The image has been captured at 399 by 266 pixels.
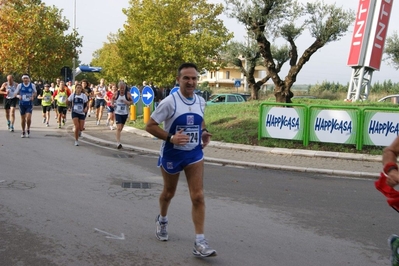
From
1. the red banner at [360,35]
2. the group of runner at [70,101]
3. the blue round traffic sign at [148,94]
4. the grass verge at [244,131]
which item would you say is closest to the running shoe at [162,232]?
the group of runner at [70,101]

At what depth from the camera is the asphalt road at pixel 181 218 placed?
17.1 ft

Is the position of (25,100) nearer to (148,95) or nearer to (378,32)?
(148,95)

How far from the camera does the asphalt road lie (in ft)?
17.1

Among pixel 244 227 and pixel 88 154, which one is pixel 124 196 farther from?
pixel 88 154

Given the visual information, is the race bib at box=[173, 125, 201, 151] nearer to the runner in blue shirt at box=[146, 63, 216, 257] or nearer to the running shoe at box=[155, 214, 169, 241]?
the runner in blue shirt at box=[146, 63, 216, 257]

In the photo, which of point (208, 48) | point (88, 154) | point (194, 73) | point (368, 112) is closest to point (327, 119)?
point (368, 112)

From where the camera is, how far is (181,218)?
6633 mm

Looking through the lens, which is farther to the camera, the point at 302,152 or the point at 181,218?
the point at 302,152

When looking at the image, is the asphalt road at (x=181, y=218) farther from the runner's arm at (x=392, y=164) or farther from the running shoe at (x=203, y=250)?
the runner's arm at (x=392, y=164)

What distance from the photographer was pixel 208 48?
33906mm

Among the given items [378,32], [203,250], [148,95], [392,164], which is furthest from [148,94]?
[392,164]

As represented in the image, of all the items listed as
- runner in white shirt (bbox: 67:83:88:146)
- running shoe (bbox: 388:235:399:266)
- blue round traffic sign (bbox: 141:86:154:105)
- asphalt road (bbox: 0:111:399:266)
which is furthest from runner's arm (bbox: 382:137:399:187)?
blue round traffic sign (bbox: 141:86:154:105)

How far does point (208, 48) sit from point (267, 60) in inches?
573

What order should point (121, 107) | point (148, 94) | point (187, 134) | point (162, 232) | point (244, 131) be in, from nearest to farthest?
point (187, 134), point (162, 232), point (121, 107), point (244, 131), point (148, 94)
